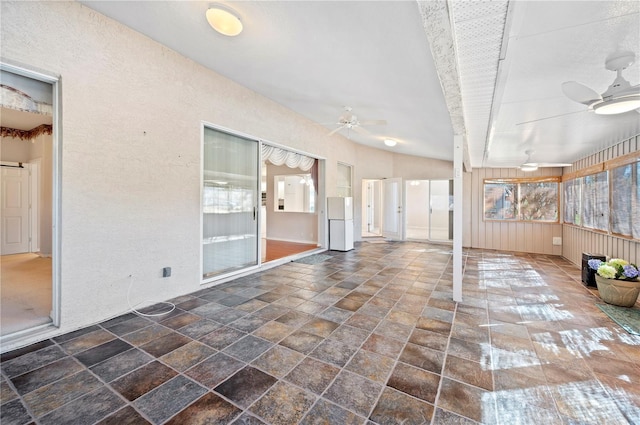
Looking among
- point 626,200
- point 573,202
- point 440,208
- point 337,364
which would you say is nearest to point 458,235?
point 337,364

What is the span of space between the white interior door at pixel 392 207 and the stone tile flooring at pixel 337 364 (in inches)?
196

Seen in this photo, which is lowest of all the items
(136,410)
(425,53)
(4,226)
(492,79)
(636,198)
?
(136,410)

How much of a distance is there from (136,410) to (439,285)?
378 centimetres

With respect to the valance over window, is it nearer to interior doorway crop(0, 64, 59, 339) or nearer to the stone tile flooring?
the stone tile flooring

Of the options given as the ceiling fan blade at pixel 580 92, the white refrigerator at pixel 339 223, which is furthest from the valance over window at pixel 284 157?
the ceiling fan blade at pixel 580 92

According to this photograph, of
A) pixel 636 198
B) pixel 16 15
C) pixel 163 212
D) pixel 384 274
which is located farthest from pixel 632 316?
pixel 16 15

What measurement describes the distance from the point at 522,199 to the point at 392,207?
3326 millimetres

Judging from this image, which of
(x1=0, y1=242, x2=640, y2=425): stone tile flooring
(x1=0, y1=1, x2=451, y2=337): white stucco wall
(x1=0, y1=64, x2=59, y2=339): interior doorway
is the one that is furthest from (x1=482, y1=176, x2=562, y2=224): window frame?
(x1=0, y1=64, x2=59, y2=339): interior doorway

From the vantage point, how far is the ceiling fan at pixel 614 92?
1935 millimetres

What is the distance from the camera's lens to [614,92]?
2.04m

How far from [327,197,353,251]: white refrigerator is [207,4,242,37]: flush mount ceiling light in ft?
14.7

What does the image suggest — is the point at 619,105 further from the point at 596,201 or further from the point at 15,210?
the point at 15,210

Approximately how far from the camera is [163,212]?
3.27 m

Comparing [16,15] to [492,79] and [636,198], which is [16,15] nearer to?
[492,79]
